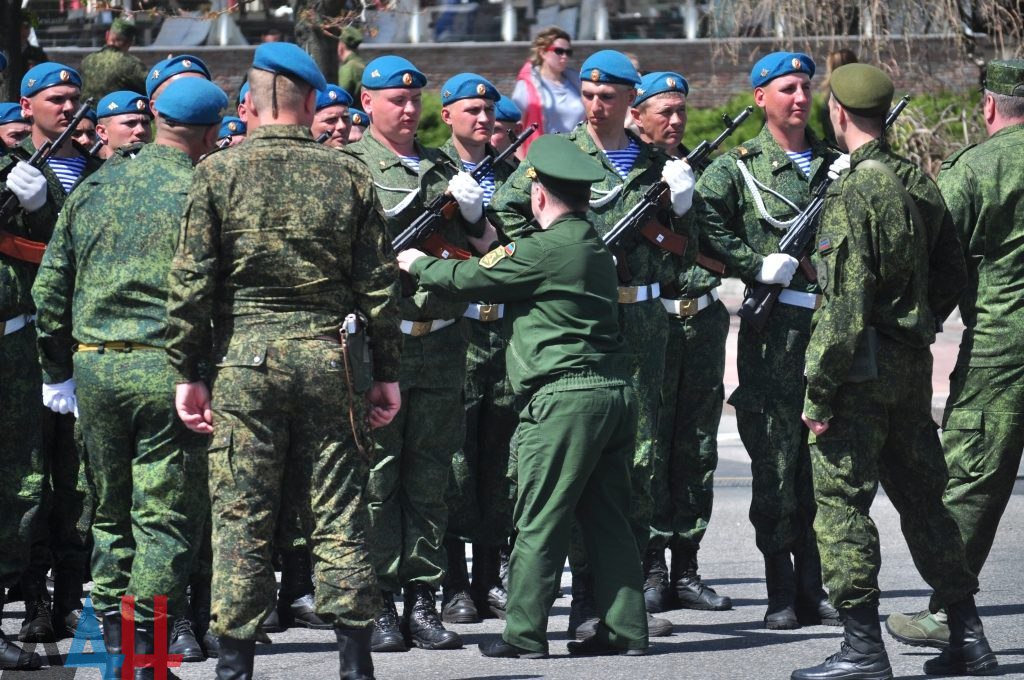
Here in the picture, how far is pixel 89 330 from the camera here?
6.77m

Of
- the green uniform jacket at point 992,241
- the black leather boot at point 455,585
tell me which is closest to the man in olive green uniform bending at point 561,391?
the black leather boot at point 455,585

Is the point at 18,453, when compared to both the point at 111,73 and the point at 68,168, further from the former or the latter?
the point at 111,73

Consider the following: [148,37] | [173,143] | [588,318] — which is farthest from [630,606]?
[148,37]

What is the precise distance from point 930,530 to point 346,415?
7.52ft

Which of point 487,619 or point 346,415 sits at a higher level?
point 346,415

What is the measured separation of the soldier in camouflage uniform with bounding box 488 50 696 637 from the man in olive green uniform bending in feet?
2.21

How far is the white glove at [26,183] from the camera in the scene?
24.7ft

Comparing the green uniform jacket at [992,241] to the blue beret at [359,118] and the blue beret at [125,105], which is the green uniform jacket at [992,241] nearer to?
the blue beret at [359,118]

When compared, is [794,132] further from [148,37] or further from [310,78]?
[148,37]

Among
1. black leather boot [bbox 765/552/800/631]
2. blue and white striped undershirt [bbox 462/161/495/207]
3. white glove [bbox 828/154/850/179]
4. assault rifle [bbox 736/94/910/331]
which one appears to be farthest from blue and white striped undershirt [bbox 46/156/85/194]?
black leather boot [bbox 765/552/800/631]

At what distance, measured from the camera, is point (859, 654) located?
22.6 ft

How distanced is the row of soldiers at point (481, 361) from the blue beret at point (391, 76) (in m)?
0.01

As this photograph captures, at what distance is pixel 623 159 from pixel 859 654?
2581 mm

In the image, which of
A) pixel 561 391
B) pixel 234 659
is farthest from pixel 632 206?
pixel 234 659
